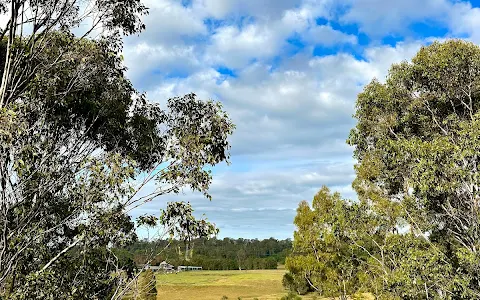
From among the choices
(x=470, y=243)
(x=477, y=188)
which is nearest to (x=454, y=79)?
(x=477, y=188)

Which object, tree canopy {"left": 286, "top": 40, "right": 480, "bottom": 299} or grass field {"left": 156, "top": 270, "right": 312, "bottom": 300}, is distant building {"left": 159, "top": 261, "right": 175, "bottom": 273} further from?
grass field {"left": 156, "top": 270, "right": 312, "bottom": 300}

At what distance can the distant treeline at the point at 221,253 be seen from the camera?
24.7 ft

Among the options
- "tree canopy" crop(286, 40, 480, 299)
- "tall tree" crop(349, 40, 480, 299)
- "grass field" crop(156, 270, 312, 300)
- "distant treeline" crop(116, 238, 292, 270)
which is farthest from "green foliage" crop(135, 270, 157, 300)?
"grass field" crop(156, 270, 312, 300)

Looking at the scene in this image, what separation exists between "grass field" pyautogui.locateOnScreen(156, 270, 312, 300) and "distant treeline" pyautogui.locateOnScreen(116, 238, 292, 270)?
273 cm

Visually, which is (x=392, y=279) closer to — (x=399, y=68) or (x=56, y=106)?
(x=399, y=68)

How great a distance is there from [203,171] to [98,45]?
341cm

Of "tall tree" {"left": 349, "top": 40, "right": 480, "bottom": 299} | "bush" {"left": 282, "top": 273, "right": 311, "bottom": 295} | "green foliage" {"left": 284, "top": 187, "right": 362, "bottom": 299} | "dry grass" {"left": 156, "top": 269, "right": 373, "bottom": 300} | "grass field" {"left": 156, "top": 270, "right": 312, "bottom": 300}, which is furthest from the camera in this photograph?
"grass field" {"left": 156, "top": 270, "right": 312, "bottom": 300}

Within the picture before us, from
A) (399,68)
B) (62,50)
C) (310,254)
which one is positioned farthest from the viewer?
(310,254)

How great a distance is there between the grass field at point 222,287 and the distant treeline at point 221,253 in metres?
2.73

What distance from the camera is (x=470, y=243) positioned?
452 inches

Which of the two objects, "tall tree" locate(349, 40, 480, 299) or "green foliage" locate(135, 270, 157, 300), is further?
"tall tree" locate(349, 40, 480, 299)

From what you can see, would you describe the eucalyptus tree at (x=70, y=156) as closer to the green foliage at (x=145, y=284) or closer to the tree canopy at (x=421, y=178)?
the green foliage at (x=145, y=284)

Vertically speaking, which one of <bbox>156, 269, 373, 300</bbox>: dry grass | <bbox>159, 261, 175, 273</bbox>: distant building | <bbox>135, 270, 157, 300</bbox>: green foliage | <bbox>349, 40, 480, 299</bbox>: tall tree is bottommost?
<bbox>156, 269, 373, 300</bbox>: dry grass

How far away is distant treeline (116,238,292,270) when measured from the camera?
7.53m
